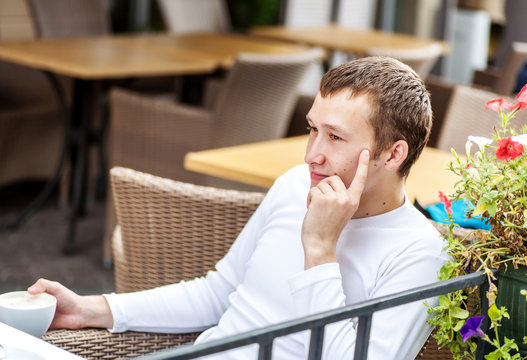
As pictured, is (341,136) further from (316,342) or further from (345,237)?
(316,342)

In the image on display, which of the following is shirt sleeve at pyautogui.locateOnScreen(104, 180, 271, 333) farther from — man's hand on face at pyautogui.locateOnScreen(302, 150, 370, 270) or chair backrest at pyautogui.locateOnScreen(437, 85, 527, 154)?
chair backrest at pyautogui.locateOnScreen(437, 85, 527, 154)

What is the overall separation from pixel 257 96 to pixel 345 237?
2.21 metres

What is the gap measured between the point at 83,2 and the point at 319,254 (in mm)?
4212

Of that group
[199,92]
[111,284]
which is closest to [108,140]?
[199,92]

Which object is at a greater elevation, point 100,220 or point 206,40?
point 206,40

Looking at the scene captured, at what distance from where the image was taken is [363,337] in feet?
3.89

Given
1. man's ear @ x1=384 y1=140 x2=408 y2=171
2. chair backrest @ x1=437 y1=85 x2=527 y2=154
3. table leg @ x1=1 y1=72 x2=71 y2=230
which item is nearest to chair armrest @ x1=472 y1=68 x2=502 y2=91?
chair backrest @ x1=437 y1=85 x2=527 y2=154

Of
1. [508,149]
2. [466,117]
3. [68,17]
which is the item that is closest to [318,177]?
[508,149]

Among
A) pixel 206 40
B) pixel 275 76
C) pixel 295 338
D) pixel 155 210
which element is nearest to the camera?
pixel 295 338

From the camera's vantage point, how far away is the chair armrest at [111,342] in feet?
5.41

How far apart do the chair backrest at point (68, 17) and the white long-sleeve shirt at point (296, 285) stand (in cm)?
354

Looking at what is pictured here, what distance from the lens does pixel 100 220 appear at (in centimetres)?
448

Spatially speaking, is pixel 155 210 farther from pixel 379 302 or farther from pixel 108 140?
pixel 108 140

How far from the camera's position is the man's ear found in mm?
→ 1499
